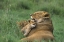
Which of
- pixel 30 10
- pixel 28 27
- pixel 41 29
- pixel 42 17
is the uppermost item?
pixel 42 17

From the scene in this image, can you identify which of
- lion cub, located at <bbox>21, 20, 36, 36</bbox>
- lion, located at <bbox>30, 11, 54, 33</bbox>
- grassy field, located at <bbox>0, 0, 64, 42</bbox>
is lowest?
grassy field, located at <bbox>0, 0, 64, 42</bbox>

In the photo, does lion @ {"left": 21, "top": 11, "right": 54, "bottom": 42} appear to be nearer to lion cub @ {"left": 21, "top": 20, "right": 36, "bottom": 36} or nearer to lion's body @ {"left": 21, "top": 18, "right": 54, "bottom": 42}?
lion's body @ {"left": 21, "top": 18, "right": 54, "bottom": 42}

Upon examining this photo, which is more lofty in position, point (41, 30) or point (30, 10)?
point (41, 30)

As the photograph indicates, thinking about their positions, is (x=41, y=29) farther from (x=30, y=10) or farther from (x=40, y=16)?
(x=30, y=10)

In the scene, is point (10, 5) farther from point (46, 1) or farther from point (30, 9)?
point (46, 1)

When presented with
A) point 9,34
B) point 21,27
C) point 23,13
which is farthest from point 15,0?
point 9,34

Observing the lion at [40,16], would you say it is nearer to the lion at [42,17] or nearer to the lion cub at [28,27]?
the lion at [42,17]

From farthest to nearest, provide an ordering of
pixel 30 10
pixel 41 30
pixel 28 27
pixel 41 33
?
1. pixel 30 10
2. pixel 28 27
3. pixel 41 30
4. pixel 41 33

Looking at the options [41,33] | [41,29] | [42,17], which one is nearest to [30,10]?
[42,17]

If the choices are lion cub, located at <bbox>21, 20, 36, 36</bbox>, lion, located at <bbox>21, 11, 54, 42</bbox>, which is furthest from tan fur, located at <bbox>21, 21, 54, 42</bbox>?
lion cub, located at <bbox>21, 20, 36, 36</bbox>

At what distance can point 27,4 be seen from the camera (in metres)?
13.0

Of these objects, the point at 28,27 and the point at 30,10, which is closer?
the point at 28,27

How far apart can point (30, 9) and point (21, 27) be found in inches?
158

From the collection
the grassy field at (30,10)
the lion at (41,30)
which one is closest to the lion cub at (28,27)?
the lion at (41,30)
